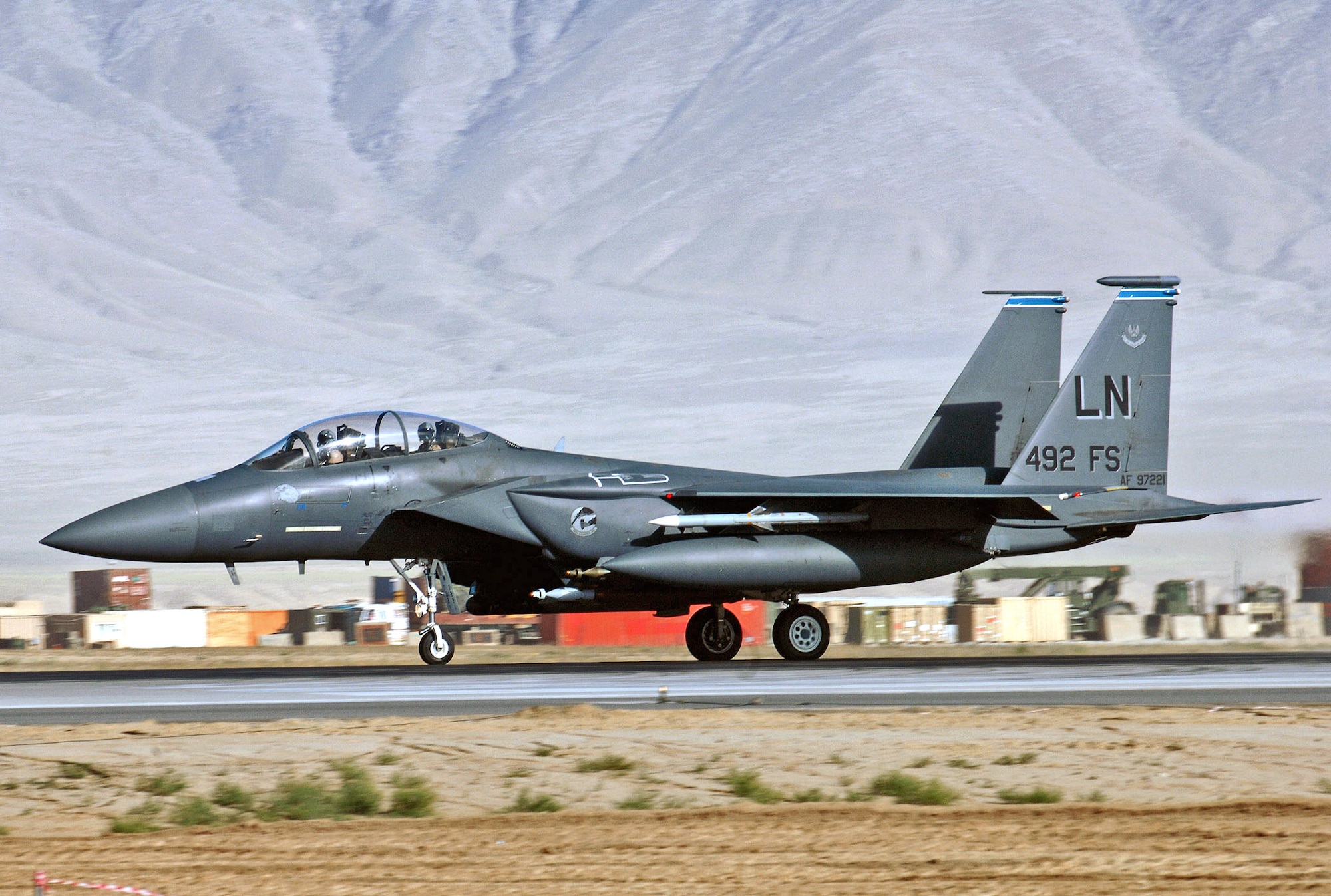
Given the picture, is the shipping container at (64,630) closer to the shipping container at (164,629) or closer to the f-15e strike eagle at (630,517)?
the shipping container at (164,629)

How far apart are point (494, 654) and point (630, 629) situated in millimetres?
9046

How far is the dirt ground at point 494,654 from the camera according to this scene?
23594mm

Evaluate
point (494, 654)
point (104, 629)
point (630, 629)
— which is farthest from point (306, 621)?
point (494, 654)

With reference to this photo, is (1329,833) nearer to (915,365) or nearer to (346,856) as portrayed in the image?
(346,856)

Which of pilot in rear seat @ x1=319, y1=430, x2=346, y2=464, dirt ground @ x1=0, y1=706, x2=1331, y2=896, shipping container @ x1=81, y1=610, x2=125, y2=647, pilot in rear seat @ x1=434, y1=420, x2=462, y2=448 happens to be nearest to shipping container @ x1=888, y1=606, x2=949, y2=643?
shipping container @ x1=81, y1=610, x2=125, y2=647

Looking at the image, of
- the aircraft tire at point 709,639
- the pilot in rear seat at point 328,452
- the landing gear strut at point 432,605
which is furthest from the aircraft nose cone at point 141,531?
the aircraft tire at point 709,639

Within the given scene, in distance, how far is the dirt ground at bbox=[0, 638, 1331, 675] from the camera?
23594 mm

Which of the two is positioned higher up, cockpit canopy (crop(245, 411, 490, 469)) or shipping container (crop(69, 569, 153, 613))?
cockpit canopy (crop(245, 411, 490, 469))

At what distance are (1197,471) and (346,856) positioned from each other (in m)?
74.0

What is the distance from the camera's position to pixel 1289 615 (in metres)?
32.8

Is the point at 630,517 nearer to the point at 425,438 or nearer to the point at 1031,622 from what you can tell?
the point at 425,438

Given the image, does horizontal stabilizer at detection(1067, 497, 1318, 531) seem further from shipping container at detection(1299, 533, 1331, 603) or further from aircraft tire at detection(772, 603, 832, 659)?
shipping container at detection(1299, 533, 1331, 603)

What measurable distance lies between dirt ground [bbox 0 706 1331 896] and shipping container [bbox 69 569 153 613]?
3662cm

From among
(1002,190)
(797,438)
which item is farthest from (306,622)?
(1002,190)
